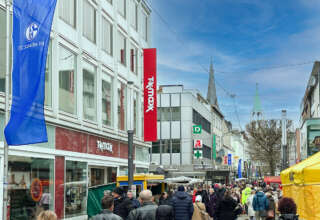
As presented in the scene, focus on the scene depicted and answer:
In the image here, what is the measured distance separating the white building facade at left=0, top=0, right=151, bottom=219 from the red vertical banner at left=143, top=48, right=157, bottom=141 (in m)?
1.00

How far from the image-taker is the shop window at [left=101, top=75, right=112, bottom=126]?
2664 centimetres

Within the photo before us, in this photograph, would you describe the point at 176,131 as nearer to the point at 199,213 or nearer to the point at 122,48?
the point at 122,48

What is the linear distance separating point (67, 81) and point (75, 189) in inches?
182

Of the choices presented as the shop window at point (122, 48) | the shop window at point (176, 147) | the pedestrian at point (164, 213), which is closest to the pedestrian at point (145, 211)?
the pedestrian at point (164, 213)

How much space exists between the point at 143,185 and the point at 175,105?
3779 cm

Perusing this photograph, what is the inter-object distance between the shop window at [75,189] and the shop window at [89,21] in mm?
6093

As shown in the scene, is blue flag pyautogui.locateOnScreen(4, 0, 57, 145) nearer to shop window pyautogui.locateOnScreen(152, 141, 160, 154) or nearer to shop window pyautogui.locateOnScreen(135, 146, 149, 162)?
shop window pyautogui.locateOnScreen(135, 146, 149, 162)

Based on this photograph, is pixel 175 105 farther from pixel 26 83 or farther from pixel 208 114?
pixel 26 83

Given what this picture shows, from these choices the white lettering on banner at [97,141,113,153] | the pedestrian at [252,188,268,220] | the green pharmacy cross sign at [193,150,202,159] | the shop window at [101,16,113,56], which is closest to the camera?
the pedestrian at [252,188,268,220]

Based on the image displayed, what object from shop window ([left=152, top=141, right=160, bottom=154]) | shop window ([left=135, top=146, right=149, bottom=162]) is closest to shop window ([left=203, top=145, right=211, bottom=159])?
shop window ([left=152, top=141, right=160, bottom=154])

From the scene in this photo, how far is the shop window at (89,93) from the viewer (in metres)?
24.1

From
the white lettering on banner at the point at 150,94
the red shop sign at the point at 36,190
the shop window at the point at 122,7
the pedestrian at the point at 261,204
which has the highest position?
the shop window at the point at 122,7

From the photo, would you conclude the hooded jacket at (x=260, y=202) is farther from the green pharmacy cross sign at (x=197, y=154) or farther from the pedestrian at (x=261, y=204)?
the green pharmacy cross sign at (x=197, y=154)

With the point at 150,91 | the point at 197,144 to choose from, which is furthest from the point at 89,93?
the point at 197,144
